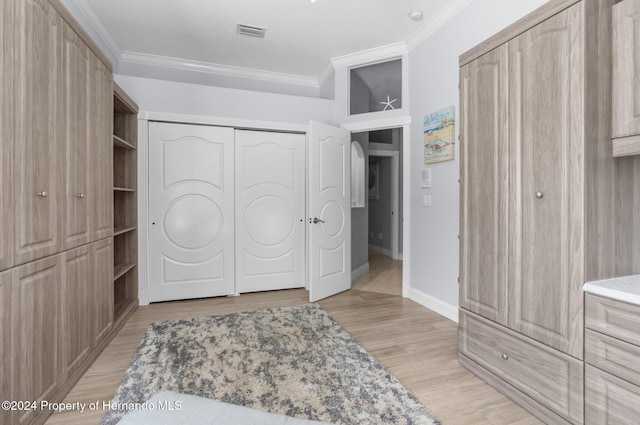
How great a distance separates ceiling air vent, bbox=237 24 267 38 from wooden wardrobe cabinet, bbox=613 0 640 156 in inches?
114

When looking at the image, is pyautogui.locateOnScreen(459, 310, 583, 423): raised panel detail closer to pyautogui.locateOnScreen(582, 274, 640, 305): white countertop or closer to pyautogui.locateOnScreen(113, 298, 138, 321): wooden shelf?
pyautogui.locateOnScreen(582, 274, 640, 305): white countertop

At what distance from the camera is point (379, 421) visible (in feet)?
5.22

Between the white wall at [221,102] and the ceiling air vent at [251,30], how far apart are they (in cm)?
61

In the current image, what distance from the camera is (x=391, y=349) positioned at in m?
2.40

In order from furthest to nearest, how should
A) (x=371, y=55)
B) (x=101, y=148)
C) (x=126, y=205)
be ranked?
(x=371, y=55) → (x=126, y=205) → (x=101, y=148)

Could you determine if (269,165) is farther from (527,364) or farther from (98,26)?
(527,364)

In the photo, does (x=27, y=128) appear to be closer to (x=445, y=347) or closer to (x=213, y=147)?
(x=213, y=147)

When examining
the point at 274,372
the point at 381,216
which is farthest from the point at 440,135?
the point at 381,216

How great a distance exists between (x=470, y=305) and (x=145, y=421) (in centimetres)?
191

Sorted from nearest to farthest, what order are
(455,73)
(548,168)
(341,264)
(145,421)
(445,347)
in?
(145,421) → (548,168) → (445,347) → (455,73) → (341,264)

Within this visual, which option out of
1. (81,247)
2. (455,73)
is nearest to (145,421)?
(81,247)

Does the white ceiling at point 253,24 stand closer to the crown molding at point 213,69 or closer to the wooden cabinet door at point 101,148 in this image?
the crown molding at point 213,69

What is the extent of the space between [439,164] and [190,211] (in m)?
2.70

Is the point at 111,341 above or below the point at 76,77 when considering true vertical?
below
